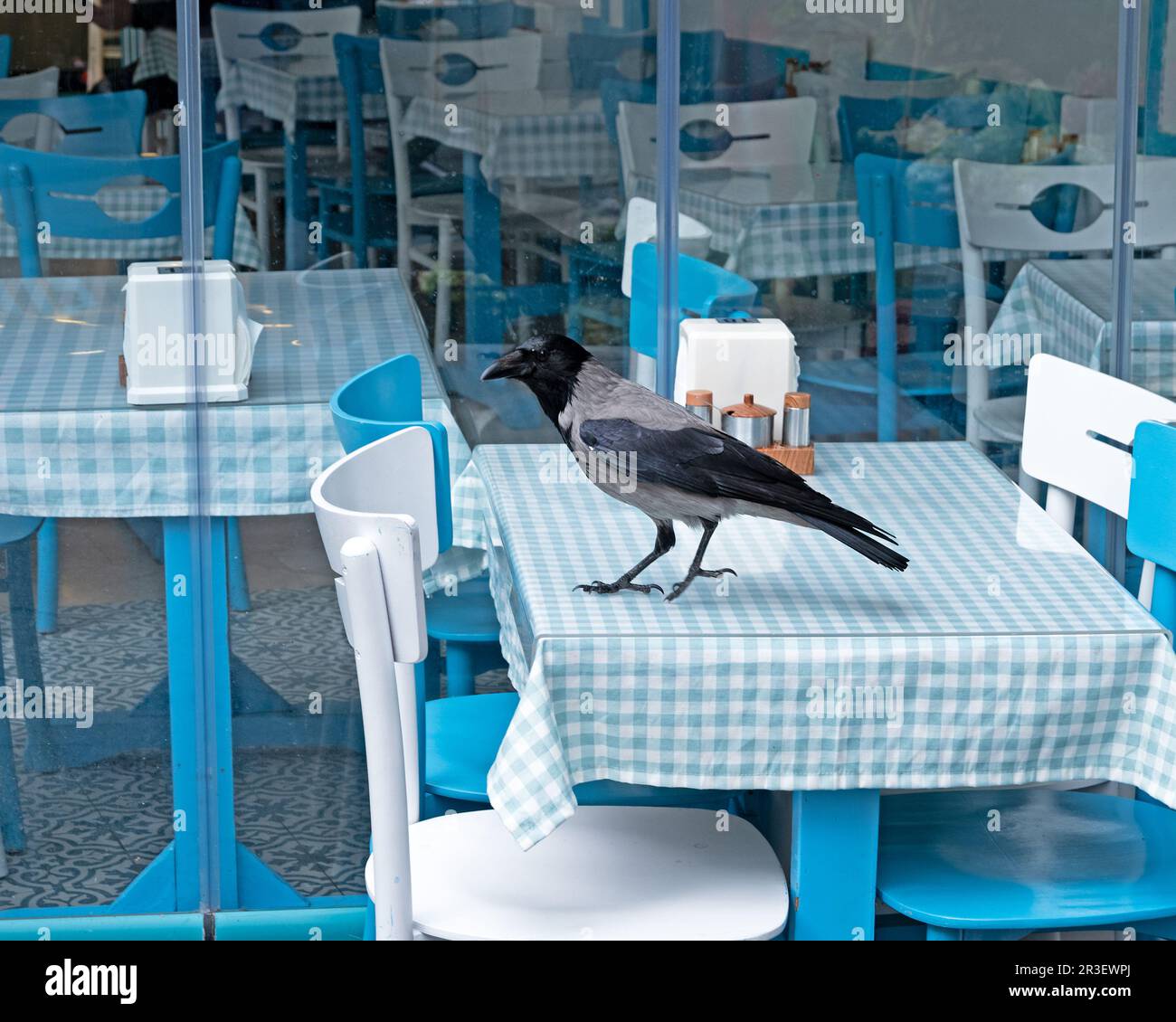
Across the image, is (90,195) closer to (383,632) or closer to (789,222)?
(789,222)

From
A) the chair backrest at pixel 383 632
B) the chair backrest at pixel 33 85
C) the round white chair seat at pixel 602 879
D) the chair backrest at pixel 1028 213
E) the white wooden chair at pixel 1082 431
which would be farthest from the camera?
the chair backrest at pixel 1028 213

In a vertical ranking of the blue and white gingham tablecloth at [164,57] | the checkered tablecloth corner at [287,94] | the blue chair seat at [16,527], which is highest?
the blue and white gingham tablecloth at [164,57]

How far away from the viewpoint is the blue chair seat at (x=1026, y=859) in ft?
6.30

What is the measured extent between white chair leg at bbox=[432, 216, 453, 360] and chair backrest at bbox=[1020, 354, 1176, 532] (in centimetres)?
99

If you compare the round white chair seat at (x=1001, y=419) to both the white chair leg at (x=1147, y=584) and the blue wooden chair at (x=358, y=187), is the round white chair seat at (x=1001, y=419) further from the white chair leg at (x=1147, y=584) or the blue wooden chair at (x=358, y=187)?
the blue wooden chair at (x=358, y=187)

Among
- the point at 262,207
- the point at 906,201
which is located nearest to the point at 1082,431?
the point at 906,201

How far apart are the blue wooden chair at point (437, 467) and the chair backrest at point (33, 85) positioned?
2.31 ft

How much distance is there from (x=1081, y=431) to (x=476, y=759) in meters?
1.02

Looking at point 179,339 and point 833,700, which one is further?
point 179,339

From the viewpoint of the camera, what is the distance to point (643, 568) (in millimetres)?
2066

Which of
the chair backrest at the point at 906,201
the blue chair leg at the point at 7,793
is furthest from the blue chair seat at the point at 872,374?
the blue chair leg at the point at 7,793

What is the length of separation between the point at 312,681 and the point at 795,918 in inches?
47.0

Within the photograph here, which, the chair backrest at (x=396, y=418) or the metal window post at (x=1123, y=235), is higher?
the metal window post at (x=1123, y=235)
